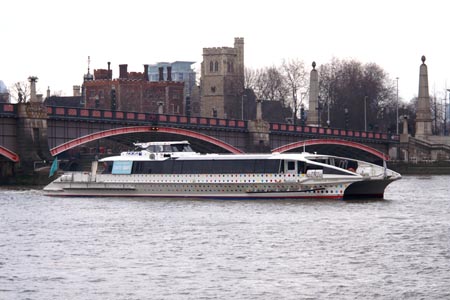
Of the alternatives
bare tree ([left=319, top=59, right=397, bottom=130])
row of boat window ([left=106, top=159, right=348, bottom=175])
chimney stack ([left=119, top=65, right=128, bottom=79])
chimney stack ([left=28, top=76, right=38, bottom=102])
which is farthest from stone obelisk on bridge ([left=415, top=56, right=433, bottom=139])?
row of boat window ([left=106, top=159, right=348, bottom=175])

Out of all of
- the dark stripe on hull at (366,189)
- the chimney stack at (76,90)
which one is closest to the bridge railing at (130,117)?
the dark stripe on hull at (366,189)

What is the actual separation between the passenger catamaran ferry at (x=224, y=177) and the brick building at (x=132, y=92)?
79.1m

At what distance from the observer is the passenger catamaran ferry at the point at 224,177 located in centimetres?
6456

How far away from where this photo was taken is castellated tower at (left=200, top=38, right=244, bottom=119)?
182375 mm

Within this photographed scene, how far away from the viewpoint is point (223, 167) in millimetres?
66000

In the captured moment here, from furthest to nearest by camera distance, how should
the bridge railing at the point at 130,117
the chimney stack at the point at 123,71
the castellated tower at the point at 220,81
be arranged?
the castellated tower at the point at 220,81 < the chimney stack at the point at 123,71 < the bridge railing at the point at 130,117

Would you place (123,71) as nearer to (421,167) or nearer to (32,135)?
(421,167)

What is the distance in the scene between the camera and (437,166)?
121 metres

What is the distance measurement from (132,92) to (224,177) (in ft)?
297

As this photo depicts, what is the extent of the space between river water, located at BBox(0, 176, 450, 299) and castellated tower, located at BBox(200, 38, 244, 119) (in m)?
119

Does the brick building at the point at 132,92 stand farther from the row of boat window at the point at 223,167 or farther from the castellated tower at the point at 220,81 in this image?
the row of boat window at the point at 223,167

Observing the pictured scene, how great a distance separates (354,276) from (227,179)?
28801mm

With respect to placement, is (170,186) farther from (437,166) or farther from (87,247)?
(437,166)

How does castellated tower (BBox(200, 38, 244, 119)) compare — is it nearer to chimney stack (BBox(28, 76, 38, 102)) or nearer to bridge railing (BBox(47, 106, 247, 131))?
bridge railing (BBox(47, 106, 247, 131))
